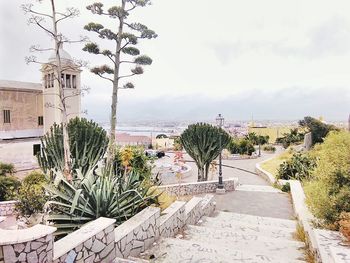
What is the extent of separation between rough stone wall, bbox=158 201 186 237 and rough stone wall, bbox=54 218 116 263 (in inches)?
58.0

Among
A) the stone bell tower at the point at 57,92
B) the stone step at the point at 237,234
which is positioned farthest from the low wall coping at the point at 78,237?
the stone bell tower at the point at 57,92

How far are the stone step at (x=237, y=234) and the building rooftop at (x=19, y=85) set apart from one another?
2333 centimetres

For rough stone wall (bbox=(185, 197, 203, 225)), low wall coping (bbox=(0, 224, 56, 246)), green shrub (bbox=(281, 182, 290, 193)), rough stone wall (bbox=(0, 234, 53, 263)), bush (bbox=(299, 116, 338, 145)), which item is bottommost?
green shrub (bbox=(281, 182, 290, 193))

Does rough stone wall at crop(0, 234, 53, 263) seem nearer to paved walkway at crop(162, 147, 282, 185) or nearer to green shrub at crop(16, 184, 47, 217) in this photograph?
green shrub at crop(16, 184, 47, 217)

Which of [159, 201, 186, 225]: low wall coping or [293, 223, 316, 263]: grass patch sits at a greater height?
[159, 201, 186, 225]: low wall coping

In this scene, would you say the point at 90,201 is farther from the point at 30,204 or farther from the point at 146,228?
the point at 30,204

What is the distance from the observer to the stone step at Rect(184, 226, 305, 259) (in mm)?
5484

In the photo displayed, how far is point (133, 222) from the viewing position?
4.99m

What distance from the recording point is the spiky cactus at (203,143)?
51.3 ft

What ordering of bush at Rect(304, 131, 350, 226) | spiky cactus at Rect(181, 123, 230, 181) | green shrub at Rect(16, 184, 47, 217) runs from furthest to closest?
spiky cactus at Rect(181, 123, 230, 181) → green shrub at Rect(16, 184, 47, 217) → bush at Rect(304, 131, 350, 226)

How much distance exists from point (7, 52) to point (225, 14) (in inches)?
435

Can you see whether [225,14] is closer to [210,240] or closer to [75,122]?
[75,122]

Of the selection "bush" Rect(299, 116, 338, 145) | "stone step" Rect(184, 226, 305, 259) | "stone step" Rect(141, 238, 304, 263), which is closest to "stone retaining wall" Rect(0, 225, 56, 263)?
"stone step" Rect(141, 238, 304, 263)

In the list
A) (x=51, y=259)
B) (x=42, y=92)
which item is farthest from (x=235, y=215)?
(x=42, y=92)
